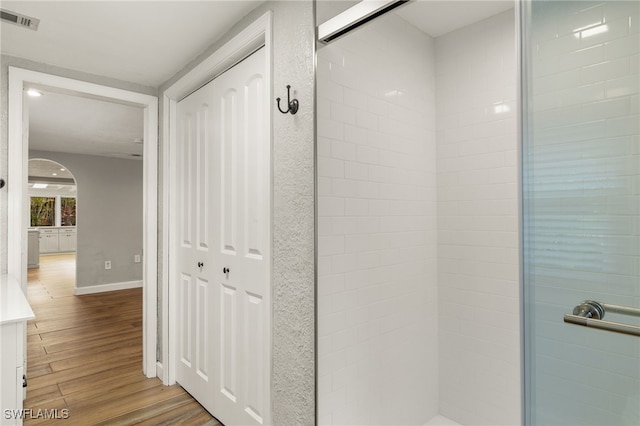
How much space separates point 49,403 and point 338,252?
7.42 feet

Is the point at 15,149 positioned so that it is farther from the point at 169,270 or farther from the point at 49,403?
the point at 49,403

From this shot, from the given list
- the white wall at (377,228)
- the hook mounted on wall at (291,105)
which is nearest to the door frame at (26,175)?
the hook mounted on wall at (291,105)

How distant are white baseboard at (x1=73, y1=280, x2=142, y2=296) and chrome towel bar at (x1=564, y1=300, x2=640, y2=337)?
6.41 metres

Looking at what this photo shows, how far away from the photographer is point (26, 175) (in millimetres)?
2234

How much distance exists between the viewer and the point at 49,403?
7.43ft

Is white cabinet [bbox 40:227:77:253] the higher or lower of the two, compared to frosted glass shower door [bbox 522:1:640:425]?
lower

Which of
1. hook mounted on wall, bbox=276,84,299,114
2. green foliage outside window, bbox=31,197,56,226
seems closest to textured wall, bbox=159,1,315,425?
hook mounted on wall, bbox=276,84,299,114

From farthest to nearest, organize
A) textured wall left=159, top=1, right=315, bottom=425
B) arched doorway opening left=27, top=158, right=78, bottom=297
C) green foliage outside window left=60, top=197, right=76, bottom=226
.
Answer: green foliage outside window left=60, top=197, right=76, bottom=226 < arched doorway opening left=27, top=158, right=78, bottom=297 < textured wall left=159, top=1, right=315, bottom=425

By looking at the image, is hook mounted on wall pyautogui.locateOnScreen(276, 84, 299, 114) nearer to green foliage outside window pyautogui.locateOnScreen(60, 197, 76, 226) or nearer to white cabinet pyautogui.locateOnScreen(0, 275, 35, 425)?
white cabinet pyautogui.locateOnScreen(0, 275, 35, 425)

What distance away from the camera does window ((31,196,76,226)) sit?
11227 mm

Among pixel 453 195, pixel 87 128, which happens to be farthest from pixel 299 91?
pixel 87 128

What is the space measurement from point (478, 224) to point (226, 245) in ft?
4.52

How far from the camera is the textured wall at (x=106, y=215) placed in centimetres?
559

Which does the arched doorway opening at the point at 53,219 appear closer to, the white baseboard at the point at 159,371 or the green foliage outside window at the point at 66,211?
the green foliage outside window at the point at 66,211
